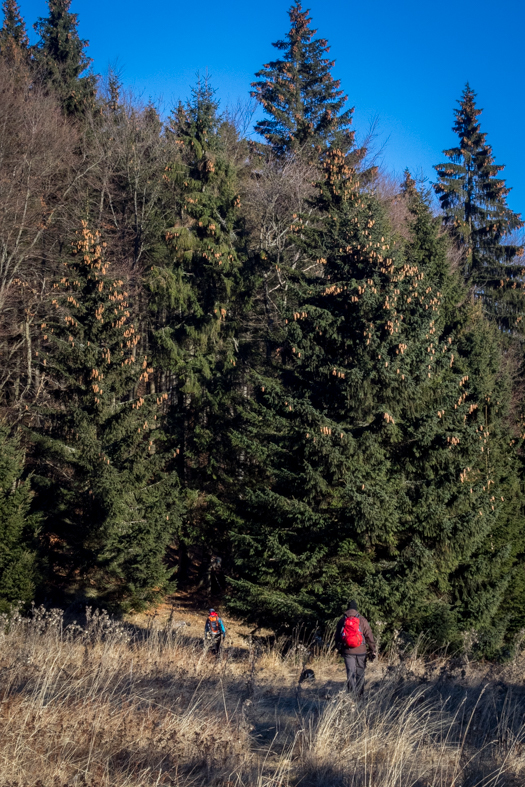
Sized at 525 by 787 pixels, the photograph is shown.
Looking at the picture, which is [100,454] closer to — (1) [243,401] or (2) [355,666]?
(1) [243,401]

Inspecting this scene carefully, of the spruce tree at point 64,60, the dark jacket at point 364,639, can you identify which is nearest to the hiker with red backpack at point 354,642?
the dark jacket at point 364,639

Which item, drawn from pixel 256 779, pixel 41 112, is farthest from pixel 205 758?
pixel 41 112

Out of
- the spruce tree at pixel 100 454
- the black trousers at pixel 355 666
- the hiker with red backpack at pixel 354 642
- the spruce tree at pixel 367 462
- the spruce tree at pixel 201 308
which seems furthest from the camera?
the spruce tree at pixel 201 308

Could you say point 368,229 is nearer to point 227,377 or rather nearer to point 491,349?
point 491,349

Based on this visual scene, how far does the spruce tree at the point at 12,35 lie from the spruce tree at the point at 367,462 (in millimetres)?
21947

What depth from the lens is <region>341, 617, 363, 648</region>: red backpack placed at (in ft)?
22.4

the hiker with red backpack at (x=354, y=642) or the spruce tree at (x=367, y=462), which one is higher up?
the spruce tree at (x=367, y=462)

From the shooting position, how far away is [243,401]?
19922mm

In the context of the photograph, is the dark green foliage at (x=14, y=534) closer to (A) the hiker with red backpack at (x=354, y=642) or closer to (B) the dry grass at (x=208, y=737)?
(B) the dry grass at (x=208, y=737)

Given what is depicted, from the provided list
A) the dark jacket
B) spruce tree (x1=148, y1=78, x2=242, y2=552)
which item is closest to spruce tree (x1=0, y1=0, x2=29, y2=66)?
spruce tree (x1=148, y1=78, x2=242, y2=552)

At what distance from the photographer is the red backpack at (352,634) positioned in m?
6.82

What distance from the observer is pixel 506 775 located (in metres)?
4.07

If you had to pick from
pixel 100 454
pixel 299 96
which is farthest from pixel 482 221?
pixel 100 454

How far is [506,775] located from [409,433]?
1005 centimetres
